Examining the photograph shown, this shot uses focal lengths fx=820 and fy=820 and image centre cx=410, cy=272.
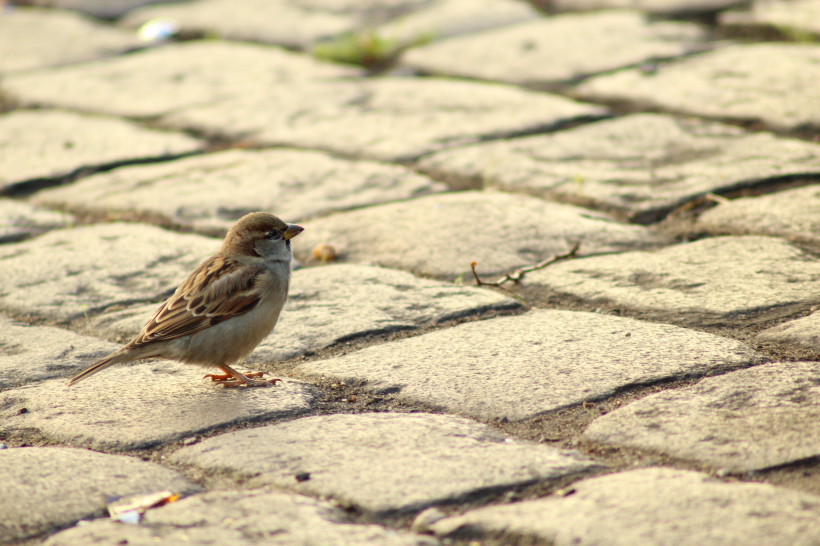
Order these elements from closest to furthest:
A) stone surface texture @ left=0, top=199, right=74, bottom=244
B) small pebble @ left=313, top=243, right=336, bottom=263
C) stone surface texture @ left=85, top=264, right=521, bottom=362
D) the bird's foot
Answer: the bird's foot, stone surface texture @ left=85, top=264, right=521, bottom=362, small pebble @ left=313, top=243, right=336, bottom=263, stone surface texture @ left=0, top=199, right=74, bottom=244

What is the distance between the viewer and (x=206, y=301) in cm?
287

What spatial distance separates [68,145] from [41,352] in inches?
93.0

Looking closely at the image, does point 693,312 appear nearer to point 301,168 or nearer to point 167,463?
point 167,463

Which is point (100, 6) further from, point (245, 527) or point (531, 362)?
point (245, 527)

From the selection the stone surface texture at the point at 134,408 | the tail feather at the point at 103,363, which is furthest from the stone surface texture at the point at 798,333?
the tail feather at the point at 103,363

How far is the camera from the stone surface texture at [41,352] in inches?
106

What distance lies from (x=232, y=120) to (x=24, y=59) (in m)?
2.44

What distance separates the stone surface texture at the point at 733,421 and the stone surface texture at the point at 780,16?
379 cm

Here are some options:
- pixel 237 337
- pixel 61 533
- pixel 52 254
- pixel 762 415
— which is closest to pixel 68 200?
pixel 52 254

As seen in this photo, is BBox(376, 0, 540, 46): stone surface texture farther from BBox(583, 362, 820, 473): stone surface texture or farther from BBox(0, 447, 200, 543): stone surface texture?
BBox(0, 447, 200, 543): stone surface texture

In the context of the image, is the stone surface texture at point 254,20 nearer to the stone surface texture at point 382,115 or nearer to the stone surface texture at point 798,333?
the stone surface texture at point 382,115

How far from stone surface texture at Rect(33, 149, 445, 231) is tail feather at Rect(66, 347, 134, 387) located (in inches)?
47.7

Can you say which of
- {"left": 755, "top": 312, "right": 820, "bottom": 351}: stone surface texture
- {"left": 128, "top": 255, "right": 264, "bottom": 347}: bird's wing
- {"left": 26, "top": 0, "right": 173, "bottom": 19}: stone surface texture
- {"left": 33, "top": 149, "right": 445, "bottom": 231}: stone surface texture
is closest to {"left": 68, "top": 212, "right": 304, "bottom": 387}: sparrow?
{"left": 128, "top": 255, "right": 264, "bottom": 347}: bird's wing

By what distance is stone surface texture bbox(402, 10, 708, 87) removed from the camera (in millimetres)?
5336
